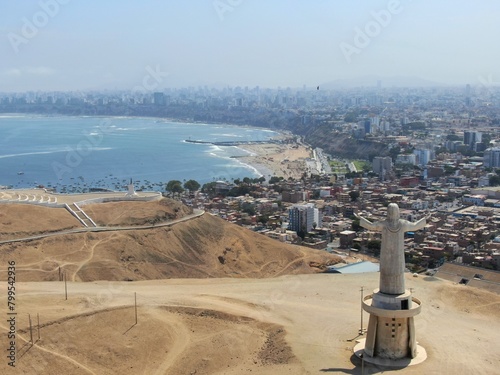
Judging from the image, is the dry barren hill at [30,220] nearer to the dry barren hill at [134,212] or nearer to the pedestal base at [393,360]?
the dry barren hill at [134,212]

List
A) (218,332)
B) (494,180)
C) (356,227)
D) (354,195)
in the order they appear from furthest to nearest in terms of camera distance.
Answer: (494,180)
(354,195)
(356,227)
(218,332)

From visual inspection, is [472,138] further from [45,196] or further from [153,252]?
[153,252]

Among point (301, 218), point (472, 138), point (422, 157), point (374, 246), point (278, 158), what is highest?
point (472, 138)

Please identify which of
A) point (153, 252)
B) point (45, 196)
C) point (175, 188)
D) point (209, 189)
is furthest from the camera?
point (209, 189)

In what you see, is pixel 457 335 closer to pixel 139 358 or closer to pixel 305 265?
pixel 139 358

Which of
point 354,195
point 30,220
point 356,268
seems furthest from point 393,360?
point 354,195

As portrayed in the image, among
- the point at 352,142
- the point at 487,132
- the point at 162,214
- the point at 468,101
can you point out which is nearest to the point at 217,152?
the point at 352,142
